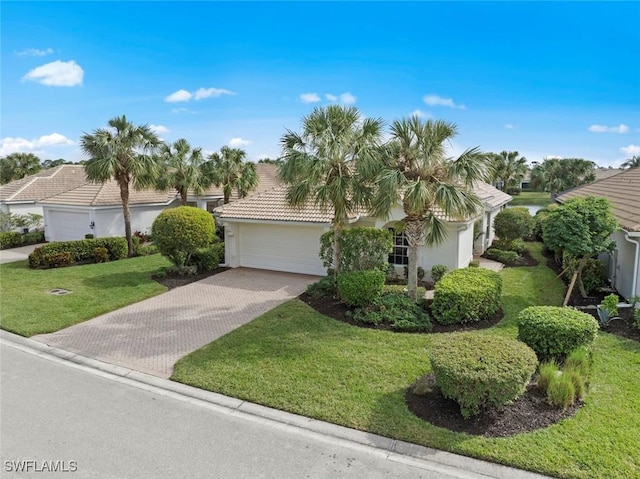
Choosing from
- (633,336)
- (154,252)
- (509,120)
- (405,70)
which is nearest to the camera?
(633,336)

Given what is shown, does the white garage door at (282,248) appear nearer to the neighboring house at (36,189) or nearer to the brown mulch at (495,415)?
the brown mulch at (495,415)

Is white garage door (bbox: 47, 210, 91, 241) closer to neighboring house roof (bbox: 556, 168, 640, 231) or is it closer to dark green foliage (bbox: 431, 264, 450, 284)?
dark green foliage (bbox: 431, 264, 450, 284)

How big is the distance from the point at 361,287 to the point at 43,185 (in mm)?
29428

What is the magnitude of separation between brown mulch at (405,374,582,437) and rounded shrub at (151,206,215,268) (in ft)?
40.0

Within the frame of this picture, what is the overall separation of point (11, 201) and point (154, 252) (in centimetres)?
1233

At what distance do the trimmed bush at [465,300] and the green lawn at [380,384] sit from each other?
630 millimetres

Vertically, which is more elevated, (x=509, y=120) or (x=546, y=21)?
(x=546, y=21)

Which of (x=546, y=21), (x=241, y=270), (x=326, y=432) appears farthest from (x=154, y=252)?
(x=546, y=21)

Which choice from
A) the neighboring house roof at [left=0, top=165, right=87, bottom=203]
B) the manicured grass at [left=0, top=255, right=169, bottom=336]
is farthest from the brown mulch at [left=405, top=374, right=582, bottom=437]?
the neighboring house roof at [left=0, top=165, right=87, bottom=203]

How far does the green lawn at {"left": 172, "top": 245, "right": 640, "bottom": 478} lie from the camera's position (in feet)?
19.1

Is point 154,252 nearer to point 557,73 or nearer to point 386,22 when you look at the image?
point 386,22

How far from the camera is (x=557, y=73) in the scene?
16.5m

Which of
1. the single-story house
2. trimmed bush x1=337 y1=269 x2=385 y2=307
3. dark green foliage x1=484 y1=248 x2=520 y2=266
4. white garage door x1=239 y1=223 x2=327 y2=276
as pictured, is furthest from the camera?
the single-story house

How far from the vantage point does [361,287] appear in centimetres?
1197
